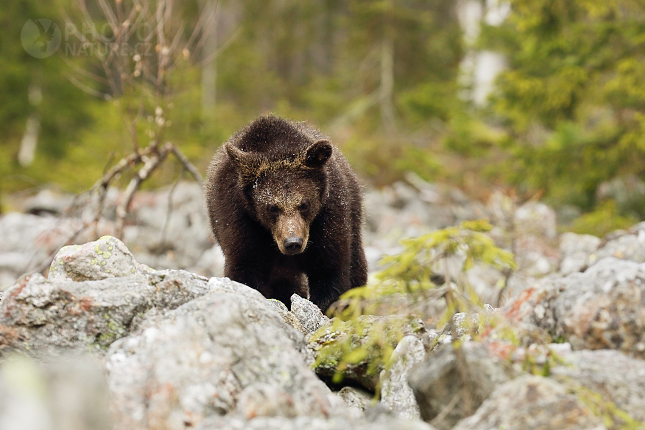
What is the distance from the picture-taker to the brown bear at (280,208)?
5.25m

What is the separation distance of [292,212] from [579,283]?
246cm

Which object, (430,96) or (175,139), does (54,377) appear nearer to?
(175,139)

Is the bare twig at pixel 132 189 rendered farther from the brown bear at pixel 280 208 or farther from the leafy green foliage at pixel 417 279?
the leafy green foliage at pixel 417 279

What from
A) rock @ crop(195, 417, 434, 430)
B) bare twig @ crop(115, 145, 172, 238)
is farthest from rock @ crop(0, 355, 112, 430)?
bare twig @ crop(115, 145, 172, 238)

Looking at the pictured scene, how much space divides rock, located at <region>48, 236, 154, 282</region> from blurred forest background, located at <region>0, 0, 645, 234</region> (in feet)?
12.7

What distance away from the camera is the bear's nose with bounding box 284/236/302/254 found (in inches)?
194

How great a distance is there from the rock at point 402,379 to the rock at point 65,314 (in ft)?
4.63

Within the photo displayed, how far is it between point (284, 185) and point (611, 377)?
3115mm

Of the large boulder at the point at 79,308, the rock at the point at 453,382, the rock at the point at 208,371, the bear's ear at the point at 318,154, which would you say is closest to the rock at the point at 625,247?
the bear's ear at the point at 318,154

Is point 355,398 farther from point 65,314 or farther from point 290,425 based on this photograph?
point 65,314

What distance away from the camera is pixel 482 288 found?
7.93 m

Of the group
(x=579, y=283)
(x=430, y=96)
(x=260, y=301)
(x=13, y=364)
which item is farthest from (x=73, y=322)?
(x=430, y=96)

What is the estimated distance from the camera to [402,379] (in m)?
3.45

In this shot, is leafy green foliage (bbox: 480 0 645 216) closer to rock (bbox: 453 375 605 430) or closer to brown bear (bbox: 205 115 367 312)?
brown bear (bbox: 205 115 367 312)
